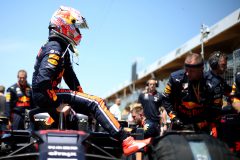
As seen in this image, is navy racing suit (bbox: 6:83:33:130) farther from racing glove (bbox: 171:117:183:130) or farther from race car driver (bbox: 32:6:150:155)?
racing glove (bbox: 171:117:183:130)

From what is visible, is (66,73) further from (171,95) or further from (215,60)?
(215,60)

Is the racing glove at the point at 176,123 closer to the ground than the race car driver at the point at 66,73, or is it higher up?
closer to the ground

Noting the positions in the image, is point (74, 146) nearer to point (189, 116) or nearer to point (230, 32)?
point (189, 116)

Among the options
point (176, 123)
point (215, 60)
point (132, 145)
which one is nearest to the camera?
point (132, 145)

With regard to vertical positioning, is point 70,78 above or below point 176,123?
above

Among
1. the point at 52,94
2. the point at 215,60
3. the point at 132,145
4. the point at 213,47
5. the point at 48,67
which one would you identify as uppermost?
the point at 213,47

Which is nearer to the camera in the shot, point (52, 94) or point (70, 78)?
point (52, 94)

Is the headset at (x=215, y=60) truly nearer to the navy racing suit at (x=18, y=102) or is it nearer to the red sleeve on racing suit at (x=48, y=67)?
the red sleeve on racing suit at (x=48, y=67)

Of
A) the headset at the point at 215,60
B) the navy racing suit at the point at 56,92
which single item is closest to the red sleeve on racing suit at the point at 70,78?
the navy racing suit at the point at 56,92

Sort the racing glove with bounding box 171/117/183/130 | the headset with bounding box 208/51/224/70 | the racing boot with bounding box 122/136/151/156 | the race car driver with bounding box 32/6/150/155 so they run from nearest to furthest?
the racing boot with bounding box 122/136/151/156, the race car driver with bounding box 32/6/150/155, the racing glove with bounding box 171/117/183/130, the headset with bounding box 208/51/224/70

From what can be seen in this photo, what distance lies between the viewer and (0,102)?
958 cm

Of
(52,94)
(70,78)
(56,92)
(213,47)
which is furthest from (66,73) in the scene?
(213,47)

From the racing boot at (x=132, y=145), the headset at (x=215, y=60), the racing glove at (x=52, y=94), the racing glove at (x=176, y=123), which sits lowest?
the racing boot at (x=132, y=145)

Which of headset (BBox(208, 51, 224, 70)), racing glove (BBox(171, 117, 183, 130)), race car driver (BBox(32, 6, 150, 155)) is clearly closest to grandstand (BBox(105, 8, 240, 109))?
headset (BBox(208, 51, 224, 70))
